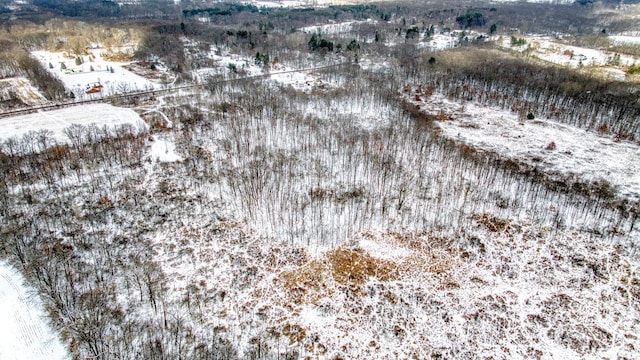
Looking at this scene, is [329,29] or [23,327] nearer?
[23,327]

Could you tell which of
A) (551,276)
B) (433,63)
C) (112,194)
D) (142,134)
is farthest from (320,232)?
(433,63)

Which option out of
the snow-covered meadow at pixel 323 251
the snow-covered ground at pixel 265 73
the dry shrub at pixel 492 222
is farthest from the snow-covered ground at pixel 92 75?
the dry shrub at pixel 492 222

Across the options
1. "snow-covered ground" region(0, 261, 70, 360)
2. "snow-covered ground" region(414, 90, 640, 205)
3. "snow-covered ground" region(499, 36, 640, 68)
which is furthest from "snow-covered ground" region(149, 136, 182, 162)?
"snow-covered ground" region(499, 36, 640, 68)

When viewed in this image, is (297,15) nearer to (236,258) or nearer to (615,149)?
(615,149)

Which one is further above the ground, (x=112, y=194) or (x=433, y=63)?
(x=433, y=63)

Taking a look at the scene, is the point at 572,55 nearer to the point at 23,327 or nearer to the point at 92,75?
the point at 92,75

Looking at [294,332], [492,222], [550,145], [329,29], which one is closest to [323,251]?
[294,332]

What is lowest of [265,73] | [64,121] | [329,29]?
[64,121]
